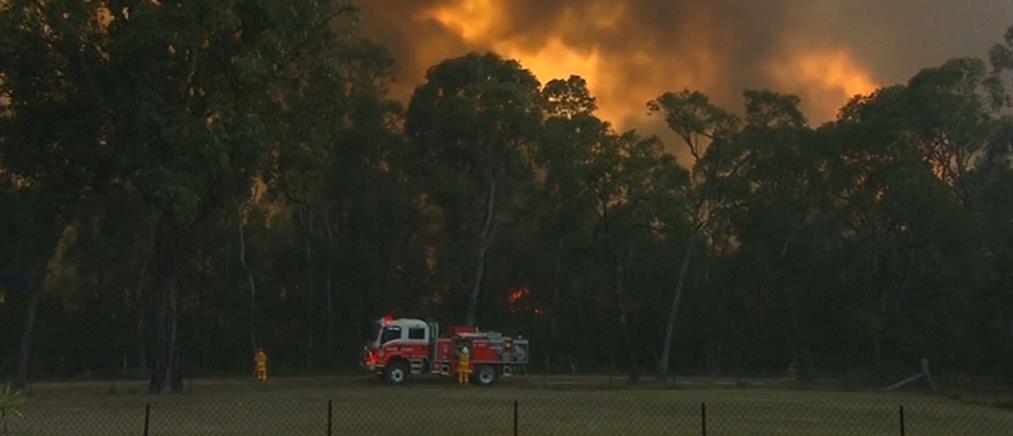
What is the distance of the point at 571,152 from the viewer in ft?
191

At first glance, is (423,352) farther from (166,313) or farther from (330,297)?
(330,297)

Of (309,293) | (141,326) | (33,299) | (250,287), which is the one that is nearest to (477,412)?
(33,299)

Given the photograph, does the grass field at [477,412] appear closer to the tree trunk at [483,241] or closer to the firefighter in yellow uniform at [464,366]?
the firefighter in yellow uniform at [464,366]

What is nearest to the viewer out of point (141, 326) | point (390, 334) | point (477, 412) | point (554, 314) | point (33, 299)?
point (477, 412)

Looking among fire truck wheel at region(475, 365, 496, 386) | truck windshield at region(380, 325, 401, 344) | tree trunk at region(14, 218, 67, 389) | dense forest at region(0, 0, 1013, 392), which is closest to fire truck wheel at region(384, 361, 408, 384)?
truck windshield at region(380, 325, 401, 344)

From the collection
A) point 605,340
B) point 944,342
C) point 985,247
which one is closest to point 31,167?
point 605,340

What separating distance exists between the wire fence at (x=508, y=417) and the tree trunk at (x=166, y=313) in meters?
6.96

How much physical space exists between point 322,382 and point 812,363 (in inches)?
1233

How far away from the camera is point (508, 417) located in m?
27.8

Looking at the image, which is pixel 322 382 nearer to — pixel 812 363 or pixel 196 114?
pixel 196 114

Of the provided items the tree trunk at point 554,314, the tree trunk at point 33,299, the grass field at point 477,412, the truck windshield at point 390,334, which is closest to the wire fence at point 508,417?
the grass field at point 477,412

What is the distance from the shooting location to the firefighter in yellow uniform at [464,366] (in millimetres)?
47750

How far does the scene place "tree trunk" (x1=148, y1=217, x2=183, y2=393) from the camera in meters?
41.3

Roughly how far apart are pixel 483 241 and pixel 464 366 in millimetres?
21228
